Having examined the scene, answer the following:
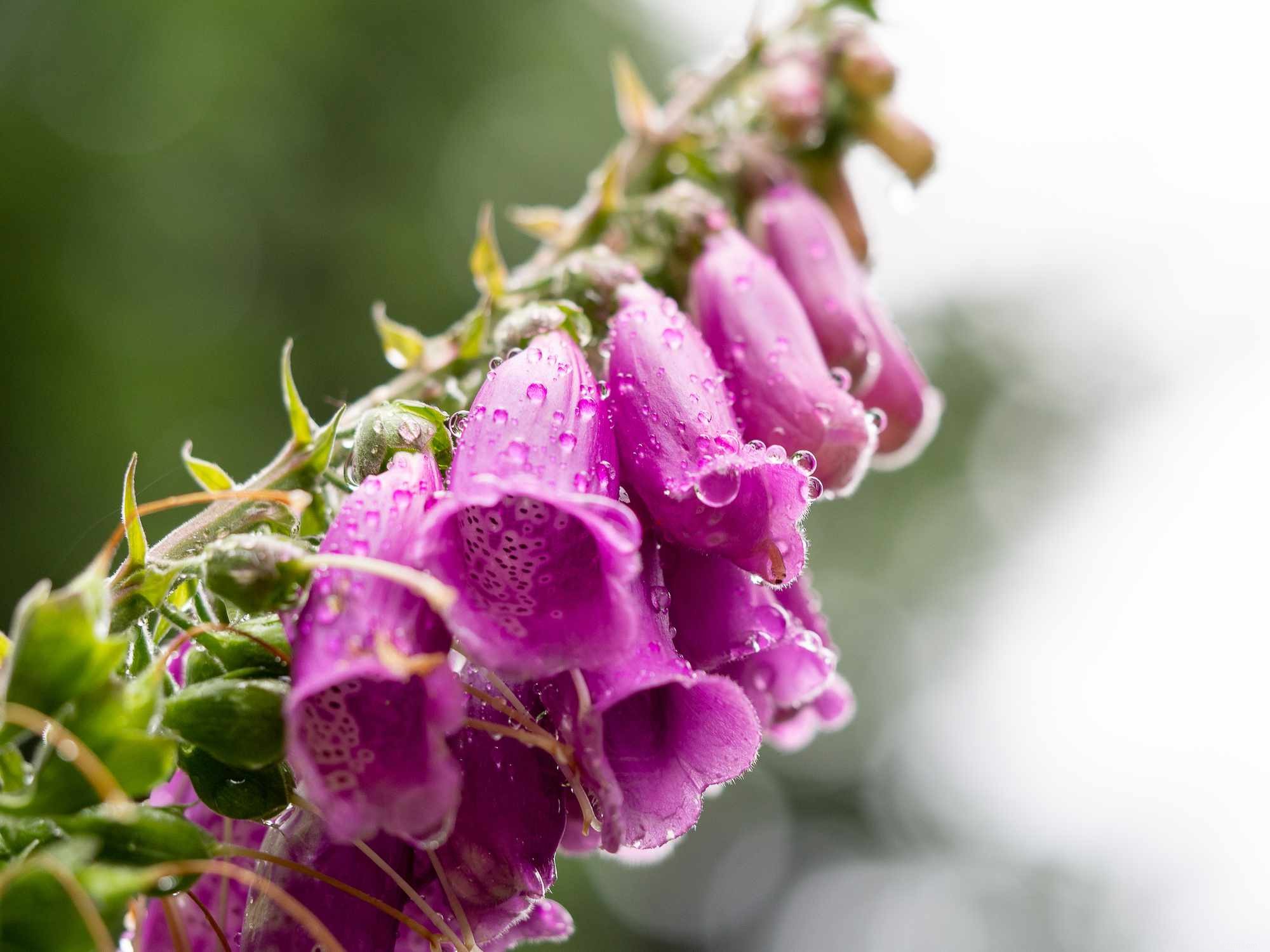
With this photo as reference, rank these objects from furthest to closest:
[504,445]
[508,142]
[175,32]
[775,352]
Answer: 1. [508,142]
2. [175,32]
3. [775,352]
4. [504,445]

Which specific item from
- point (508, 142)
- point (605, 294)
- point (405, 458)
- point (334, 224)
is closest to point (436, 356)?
point (605, 294)

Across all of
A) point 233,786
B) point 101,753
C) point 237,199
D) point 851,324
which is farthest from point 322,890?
point 237,199

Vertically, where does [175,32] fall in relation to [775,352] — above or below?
below

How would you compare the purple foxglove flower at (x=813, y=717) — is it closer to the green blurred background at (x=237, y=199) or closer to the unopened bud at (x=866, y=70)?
the unopened bud at (x=866, y=70)

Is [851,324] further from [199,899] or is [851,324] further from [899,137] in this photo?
[199,899]

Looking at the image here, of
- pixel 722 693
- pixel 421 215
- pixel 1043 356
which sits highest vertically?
pixel 722 693

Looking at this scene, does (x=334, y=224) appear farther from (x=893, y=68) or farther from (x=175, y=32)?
(x=893, y=68)
